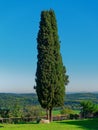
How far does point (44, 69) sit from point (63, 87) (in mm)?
3316

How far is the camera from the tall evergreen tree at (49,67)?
41.6 m

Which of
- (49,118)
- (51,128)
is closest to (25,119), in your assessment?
(49,118)

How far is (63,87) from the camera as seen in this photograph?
42.9 metres

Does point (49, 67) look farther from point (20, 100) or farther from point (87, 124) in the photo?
point (20, 100)

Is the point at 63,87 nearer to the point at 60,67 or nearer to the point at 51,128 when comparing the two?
the point at 60,67

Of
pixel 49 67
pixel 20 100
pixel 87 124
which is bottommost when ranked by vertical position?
pixel 87 124

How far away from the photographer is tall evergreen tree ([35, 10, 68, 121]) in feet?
137

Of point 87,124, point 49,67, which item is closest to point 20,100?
point 49,67

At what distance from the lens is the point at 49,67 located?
137 ft

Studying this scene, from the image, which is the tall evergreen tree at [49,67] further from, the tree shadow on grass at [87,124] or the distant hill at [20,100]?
the distant hill at [20,100]

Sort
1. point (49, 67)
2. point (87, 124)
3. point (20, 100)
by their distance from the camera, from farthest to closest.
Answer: point (20, 100), point (49, 67), point (87, 124)

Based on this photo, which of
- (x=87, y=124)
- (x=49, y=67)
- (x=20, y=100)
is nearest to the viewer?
(x=87, y=124)

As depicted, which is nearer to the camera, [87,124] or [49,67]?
[87,124]

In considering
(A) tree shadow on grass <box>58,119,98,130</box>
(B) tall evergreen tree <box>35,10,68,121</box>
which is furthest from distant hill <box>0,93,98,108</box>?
(A) tree shadow on grass <box>58,119,98,130</box>
